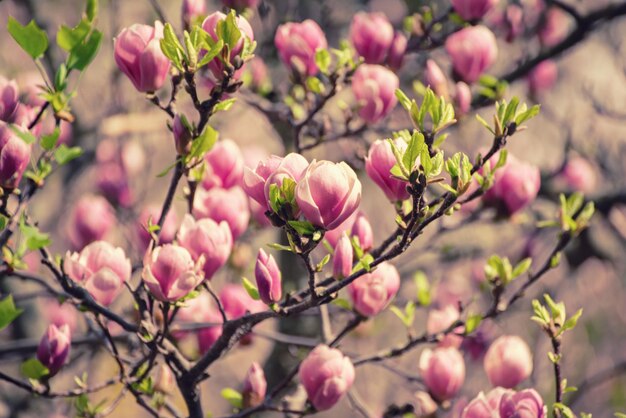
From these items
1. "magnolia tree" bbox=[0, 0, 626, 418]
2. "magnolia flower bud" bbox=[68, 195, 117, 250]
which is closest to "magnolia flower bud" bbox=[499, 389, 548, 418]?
"magnolia tree" bbox=[0, 0, 626, 418]

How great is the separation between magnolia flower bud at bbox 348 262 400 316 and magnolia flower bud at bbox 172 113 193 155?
0.41m

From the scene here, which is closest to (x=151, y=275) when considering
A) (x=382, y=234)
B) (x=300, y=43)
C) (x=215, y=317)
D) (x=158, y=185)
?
(x=215, y=317)

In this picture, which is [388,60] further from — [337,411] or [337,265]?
[337,411]

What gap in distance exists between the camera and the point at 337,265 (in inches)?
41.4

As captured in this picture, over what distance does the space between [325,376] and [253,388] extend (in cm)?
20

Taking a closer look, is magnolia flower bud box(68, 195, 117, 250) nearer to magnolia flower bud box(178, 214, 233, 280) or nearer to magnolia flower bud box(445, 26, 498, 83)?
magnolia flower bud box(178, 214, 233, 280)

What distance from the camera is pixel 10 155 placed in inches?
41.9

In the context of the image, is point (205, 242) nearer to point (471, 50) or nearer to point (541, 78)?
point (471, 50)

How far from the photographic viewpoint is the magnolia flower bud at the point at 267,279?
1019mm

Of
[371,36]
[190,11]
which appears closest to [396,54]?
[371,36]

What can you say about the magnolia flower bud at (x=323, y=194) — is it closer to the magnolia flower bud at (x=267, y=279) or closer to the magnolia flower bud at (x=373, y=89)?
the magnolia flower bud at (x=267, y=279)

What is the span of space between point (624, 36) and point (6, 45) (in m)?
3.73

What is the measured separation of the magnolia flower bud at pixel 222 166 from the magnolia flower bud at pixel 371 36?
0.45 metres

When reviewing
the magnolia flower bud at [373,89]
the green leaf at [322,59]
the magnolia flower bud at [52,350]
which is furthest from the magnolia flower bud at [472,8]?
the magnolia flower bud at [52,350]
